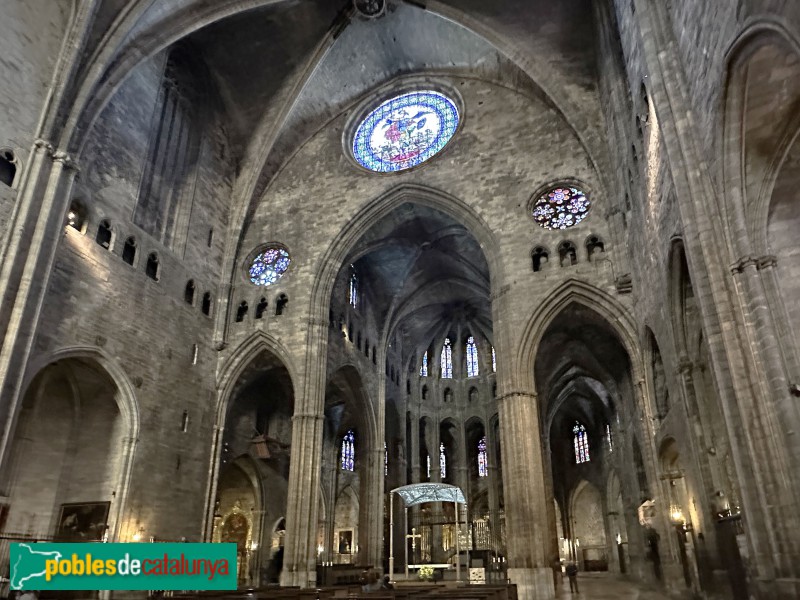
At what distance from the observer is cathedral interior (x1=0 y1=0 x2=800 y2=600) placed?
8297 mm

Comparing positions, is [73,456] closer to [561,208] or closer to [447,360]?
[561,208]

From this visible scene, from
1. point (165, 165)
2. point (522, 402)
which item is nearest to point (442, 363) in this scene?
point (522, 402)

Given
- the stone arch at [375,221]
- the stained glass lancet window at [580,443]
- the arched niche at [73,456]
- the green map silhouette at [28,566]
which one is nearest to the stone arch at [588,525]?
the stained glass lancet window at [580,443]

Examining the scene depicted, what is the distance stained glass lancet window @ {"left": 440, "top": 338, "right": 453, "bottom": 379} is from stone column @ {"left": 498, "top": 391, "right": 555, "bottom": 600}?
697 inches

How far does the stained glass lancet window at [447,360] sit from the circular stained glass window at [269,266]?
15.4 metres

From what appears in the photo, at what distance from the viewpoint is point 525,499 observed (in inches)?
679

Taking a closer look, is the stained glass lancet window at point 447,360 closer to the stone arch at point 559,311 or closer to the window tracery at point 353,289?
the window tracery at point 353,289

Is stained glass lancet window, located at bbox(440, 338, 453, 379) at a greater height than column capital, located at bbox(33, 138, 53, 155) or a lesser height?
greater

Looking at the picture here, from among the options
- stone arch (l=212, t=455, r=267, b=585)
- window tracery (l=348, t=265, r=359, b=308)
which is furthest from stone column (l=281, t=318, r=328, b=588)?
stone arch (l=212, t=455, r=267, b=585)

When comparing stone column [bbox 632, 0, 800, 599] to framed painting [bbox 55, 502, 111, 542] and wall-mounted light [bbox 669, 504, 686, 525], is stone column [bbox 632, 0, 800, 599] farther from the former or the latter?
framed painting [bbox 55, 502, 111, 542]

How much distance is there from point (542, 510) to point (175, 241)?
15.6 metres

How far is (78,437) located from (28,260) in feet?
23.2

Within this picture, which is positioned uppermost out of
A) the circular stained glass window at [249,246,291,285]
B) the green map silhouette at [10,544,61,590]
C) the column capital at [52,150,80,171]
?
the circular stained glass window at [249,246,291,285]

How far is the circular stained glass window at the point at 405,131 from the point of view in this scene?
24.6 metres
